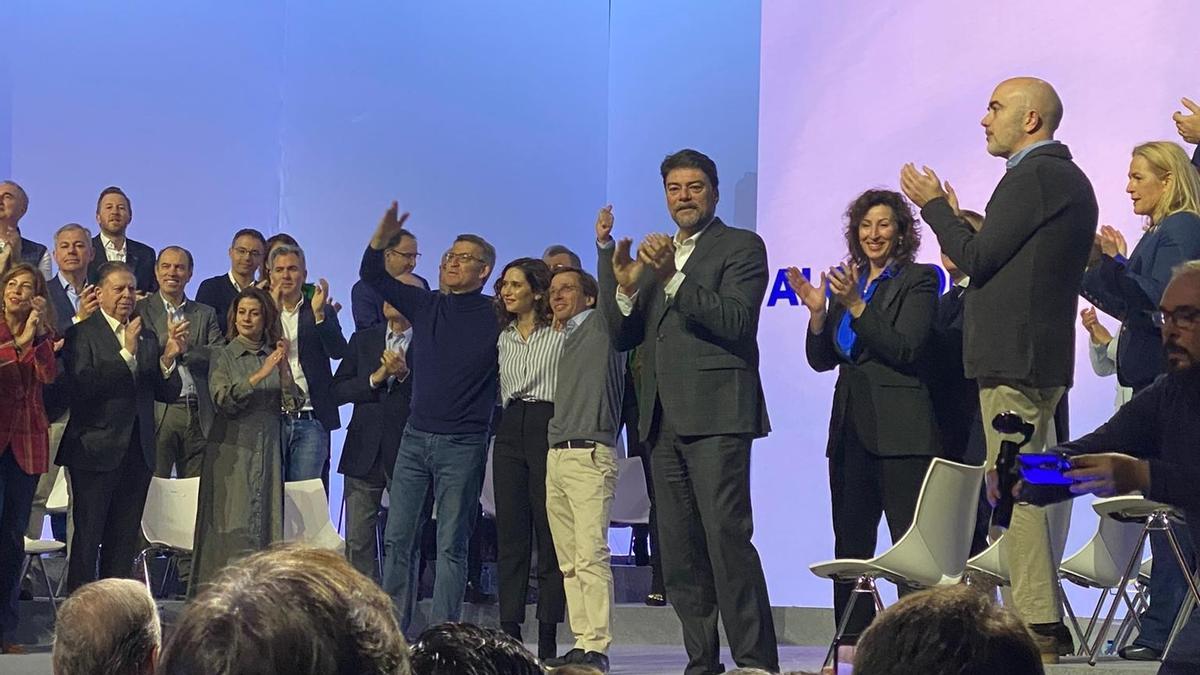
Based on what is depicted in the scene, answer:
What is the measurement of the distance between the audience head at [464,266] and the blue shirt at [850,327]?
58.1 inches

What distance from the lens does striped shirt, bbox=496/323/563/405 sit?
5.66m

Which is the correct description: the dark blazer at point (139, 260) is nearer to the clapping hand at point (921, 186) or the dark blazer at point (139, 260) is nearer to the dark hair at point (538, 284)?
the dark hair at point (538, 284)

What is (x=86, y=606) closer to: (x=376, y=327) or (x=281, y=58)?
(x=376, y=327)

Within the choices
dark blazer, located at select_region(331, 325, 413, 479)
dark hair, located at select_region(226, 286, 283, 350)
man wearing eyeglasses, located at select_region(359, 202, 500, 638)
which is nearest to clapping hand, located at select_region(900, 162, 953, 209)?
man wearing eyeglasses, located at select_region(359, 202, 500, 638)

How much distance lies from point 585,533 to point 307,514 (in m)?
1.43

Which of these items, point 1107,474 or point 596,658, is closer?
point 1107,474

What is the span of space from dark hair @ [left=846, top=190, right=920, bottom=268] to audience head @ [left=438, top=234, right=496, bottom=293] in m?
1.45

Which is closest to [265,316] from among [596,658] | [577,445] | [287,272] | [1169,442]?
[287,272]

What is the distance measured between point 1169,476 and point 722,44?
6.25 meters

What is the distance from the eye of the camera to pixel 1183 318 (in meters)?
2.79

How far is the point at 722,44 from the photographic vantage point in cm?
869

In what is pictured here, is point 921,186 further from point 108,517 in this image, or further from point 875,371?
point 108,517

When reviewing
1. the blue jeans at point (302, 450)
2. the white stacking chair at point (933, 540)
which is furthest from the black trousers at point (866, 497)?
the blue jeans at point (302, 450)

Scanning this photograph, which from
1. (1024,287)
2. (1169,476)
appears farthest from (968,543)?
(1169,476)
